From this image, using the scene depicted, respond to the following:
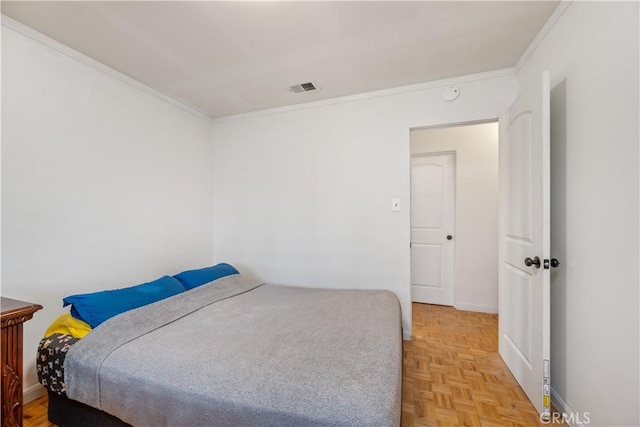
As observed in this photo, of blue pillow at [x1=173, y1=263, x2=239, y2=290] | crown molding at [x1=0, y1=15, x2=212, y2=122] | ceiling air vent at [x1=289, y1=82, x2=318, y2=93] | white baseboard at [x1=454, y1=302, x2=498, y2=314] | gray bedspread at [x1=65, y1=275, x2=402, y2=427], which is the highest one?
ceiling air vent at [x1=289, y1=82, x2=318, y2=93]

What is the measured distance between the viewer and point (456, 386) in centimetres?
189

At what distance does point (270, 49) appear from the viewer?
2039 millimetres

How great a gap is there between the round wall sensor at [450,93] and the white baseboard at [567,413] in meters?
2.27

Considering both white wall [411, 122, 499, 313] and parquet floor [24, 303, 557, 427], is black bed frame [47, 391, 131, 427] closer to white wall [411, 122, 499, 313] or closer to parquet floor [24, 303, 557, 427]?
parquet floor [24, 303, 557, 427]

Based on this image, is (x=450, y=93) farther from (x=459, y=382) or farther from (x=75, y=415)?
(x=75, y=415)

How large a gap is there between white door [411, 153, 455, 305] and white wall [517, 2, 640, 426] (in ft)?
6.44

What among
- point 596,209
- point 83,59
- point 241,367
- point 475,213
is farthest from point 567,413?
point 83,59

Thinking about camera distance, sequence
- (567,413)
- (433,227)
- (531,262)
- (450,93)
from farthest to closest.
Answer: (433,227) → (450,93) → (531,262) → (567,413)

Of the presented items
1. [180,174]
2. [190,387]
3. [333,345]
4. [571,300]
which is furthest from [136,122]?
[571,300]

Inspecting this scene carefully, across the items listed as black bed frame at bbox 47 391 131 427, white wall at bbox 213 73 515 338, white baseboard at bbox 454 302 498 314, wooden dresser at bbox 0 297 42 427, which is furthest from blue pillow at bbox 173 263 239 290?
white baseboard at bbox 454 302 498 314

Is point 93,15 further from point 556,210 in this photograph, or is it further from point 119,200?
point 556,210

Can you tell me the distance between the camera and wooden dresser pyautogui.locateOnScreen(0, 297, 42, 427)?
1028 mm

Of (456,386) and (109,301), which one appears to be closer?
(109,301)

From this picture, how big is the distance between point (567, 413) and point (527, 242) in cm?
96
